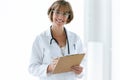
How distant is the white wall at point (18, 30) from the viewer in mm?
2223

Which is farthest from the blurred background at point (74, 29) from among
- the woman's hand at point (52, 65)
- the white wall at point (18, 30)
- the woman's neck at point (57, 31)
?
the woman's hand at point (52, 65)

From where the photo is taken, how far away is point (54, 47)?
1.77 metres

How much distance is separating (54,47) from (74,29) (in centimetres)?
73

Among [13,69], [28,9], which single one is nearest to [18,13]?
[28,9]

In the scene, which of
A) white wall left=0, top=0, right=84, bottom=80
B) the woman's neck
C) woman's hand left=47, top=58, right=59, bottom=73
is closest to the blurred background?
white wall left=0, top=0, right=84, bottom=80

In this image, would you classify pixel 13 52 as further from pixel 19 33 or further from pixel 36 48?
pixel 36 48

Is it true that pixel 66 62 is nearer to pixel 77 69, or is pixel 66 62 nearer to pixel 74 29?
pixel 77 69

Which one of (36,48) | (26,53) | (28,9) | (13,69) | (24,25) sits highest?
(28,9)

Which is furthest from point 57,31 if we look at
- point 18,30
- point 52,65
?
point 18,30

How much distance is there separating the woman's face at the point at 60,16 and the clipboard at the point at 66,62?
1.00 feet

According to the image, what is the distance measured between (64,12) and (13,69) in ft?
2.93

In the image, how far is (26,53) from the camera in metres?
2.29

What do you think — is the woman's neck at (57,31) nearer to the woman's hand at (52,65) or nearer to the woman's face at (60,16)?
the woman's face at (60,16)
